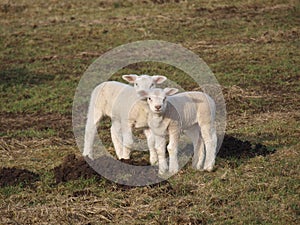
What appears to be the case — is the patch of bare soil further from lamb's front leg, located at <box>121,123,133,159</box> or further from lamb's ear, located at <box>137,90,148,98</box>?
lamb's ear, located at <box>137,90,148,98</box>

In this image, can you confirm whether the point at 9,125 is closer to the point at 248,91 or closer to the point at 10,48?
the point at 248,91

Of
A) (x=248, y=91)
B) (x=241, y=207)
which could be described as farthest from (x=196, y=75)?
(x=241, y=207)

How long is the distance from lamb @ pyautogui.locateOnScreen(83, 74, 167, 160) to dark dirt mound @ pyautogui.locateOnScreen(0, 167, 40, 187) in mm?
1207

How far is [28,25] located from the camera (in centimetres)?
2431

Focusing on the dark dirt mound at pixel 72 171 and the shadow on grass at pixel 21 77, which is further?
the shadow on grass at pixel 21 77

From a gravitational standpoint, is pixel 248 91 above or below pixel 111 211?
below

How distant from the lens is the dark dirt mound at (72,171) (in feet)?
31.5

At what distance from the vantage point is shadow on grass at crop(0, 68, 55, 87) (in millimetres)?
18384

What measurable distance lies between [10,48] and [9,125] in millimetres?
7761

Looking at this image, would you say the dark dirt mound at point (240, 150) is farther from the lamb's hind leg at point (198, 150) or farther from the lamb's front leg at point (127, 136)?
the lamb's front leg at point (127, 136)

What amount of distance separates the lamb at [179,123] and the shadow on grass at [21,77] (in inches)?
358

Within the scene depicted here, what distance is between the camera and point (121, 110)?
10172mm

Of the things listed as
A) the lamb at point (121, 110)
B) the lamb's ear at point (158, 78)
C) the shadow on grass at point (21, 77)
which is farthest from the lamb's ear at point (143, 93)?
the shadow on grass at point (21, 77)

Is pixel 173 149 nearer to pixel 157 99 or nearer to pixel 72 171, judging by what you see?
pixel 157 99
